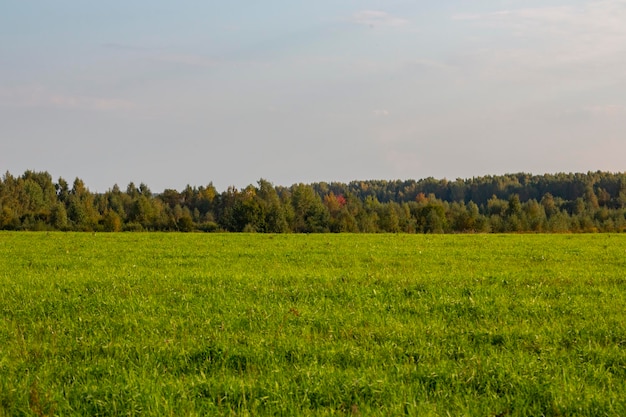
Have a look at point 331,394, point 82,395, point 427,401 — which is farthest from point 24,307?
point 427,401

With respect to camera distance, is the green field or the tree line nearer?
the green field

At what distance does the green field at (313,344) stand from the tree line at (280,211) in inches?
2837

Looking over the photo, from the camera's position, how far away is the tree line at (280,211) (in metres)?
92.1

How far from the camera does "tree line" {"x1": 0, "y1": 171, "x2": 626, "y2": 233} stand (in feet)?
302

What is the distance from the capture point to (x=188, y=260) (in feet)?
65.0

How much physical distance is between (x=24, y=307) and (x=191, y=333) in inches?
Result: 175

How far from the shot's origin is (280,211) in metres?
→ 94.4

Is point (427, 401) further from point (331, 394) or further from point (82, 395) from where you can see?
point (82, 395)

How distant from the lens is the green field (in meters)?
5.76

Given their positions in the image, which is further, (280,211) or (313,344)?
(280,211)

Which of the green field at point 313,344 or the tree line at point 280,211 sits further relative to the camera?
the tree line at point 280,211

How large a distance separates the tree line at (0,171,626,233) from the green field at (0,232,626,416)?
7207 cm

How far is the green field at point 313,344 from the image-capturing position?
576cm

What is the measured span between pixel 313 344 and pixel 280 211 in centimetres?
8691
